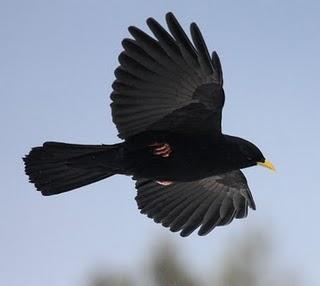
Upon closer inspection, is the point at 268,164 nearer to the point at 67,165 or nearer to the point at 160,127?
the point at 160,127

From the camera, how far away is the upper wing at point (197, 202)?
870 centimetres

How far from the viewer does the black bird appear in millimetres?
6684

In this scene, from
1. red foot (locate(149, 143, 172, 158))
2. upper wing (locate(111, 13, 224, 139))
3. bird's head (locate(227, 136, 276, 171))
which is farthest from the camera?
bird's head (locate(227, 136, 276, 171))

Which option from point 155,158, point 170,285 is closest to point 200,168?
point 155,158

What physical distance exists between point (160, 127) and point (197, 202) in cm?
193

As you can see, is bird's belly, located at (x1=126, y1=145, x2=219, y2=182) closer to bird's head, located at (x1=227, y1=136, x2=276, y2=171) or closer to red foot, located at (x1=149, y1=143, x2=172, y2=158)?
Answer: red foot, located at (x1=149, y1=143, x2=172, y2=158)

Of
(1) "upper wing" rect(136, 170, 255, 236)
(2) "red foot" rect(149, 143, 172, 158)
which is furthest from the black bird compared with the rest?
(1) "upper wing" rect(136, 170, 255, 236)

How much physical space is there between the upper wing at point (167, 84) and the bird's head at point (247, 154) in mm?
262

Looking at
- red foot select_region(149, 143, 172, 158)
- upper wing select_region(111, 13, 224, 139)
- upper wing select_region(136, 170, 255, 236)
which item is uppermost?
upper wing select_region(111, 13, 224, 139)

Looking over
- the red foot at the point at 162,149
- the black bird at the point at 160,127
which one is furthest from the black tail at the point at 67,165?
the red foot at the point at 162,149

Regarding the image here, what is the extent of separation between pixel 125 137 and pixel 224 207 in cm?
213

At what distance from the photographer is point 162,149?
7.03 metres

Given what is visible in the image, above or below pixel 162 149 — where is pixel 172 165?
below

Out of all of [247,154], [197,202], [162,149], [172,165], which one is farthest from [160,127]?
[197,202]
